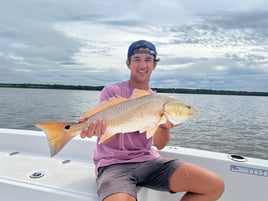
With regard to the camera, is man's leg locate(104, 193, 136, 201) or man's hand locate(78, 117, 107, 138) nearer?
man's leg locate(104, 193, 136, 201)

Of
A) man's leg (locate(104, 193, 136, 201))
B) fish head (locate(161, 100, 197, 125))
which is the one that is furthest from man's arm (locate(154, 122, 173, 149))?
man's leg (locate(104, 193, 136, 201))

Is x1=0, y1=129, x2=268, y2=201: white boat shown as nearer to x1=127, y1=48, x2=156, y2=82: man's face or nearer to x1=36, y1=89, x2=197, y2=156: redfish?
x1=36, y1=89, x2=197, y2=156: redfish

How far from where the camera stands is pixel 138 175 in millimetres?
2146

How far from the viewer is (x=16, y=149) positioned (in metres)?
3.44

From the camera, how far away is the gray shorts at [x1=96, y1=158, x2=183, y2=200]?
1971 millimetres

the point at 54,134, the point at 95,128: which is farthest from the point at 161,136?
the point at 54,134

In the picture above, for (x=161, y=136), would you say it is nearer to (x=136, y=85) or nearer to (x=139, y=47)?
(x=136, y=85)

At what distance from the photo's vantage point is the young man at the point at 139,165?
1.95 meters

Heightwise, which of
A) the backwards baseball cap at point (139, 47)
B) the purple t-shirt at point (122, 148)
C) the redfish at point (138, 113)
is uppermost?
the backwards baseball cap at point (139, 47)

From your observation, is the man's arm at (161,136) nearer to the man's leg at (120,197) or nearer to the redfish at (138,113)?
the redfish at (138,113)

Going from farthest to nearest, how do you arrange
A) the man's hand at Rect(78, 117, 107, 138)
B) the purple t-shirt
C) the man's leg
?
1. the purple t-shirt
2. the man's hand at Rect(78, 117, 107, 138)
3. the man's leg

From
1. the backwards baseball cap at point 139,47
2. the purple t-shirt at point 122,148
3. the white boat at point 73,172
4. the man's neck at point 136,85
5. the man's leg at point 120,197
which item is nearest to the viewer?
the man's leg at point 120,197

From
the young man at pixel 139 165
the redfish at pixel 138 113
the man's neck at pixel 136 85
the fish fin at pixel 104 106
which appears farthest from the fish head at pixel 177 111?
the man's neck at pixel 136 85

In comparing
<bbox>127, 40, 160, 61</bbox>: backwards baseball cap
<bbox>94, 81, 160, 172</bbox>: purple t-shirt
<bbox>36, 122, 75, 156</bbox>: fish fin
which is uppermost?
<bbox>127, 40, 160, 61</bbox>: backwards baseball cap
